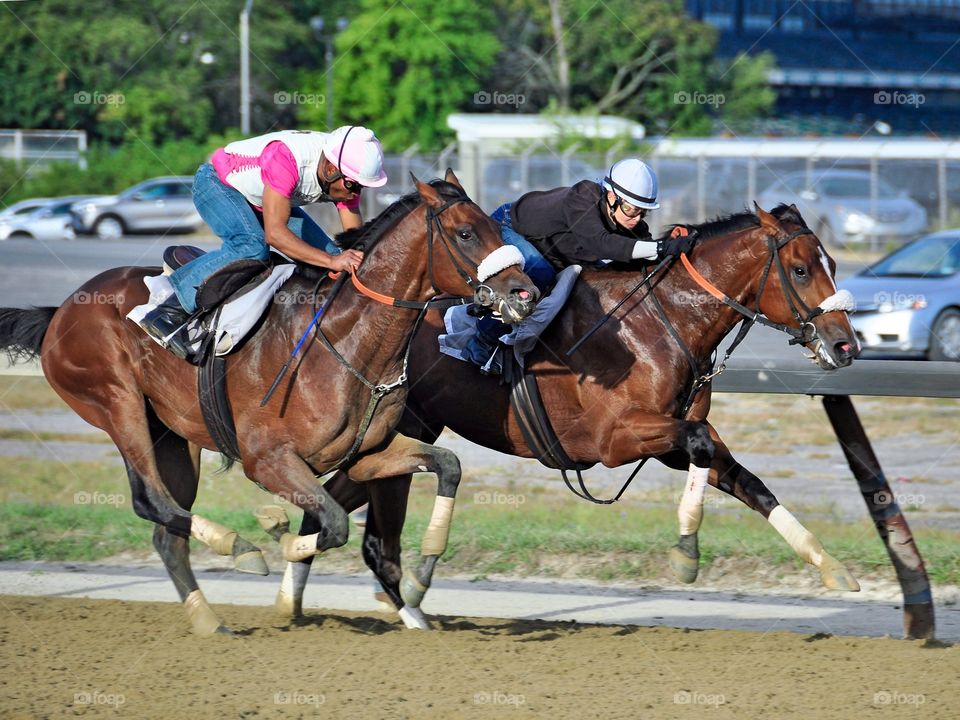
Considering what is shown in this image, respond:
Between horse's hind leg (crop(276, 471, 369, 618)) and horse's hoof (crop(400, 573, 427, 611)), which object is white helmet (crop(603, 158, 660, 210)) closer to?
horse's hind leg (crop(276, 471, 369, 618))

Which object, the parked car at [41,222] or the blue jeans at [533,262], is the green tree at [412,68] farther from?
the blue jeans at [533,262]

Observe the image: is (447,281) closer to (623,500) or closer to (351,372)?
(351,372)

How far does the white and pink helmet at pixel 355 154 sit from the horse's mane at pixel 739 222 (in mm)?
1595

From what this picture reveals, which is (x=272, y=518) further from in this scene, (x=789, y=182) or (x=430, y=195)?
(x=789, y=182)

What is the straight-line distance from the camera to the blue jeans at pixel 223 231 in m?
6.20

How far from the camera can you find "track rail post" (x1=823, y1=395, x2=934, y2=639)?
6230mm

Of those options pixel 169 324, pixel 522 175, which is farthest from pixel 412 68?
pixel 169 324

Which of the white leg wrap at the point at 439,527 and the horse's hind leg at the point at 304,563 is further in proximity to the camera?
the horse's hind leg at the point at 304,563

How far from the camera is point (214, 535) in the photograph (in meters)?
5.98

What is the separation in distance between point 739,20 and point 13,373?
45.9 meters

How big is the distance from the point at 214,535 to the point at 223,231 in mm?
1513

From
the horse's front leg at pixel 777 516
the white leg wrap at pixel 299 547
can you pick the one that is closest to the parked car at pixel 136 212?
the white leg wrap at pixel 299 547

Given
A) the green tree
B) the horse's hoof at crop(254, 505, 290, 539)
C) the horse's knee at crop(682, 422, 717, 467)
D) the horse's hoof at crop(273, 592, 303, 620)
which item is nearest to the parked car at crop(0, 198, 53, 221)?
the green tree

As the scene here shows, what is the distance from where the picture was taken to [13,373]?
8.14 m
